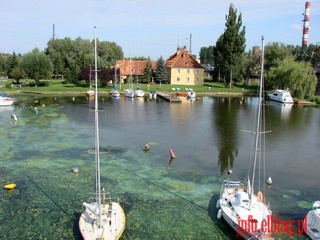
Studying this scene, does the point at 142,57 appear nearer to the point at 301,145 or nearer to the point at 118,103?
the point at 118,103

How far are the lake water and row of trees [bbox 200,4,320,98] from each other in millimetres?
22598

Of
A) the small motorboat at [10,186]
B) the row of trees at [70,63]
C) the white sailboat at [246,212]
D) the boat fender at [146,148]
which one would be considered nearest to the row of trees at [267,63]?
the row of trees at [70,63]

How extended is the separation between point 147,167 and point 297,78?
56.3 m

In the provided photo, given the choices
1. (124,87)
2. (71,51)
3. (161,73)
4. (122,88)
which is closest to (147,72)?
(161,73)

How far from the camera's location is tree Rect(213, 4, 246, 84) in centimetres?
8981

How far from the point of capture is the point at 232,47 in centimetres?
9019

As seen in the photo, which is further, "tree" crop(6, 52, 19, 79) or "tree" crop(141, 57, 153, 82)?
"tree" crop(6, 52, 19, 79)

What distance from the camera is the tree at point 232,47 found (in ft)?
295

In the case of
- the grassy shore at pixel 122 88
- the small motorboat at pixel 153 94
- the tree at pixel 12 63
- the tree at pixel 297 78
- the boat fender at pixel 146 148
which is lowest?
the boat fender at pixel 146 148

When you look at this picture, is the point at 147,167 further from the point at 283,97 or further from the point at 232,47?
the point at 232,47

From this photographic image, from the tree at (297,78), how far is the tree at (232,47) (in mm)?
13254

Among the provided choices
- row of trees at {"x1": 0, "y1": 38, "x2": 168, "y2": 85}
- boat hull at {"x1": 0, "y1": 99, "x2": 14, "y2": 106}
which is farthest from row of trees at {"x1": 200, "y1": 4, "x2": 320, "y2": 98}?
boat hull at {"x1": 0, "y1": 99, "x2": 14, "y2": 106}

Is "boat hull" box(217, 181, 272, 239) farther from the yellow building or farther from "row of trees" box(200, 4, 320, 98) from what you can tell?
the yellow building

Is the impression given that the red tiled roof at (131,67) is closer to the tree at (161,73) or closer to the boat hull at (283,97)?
the tree at (161,73)
